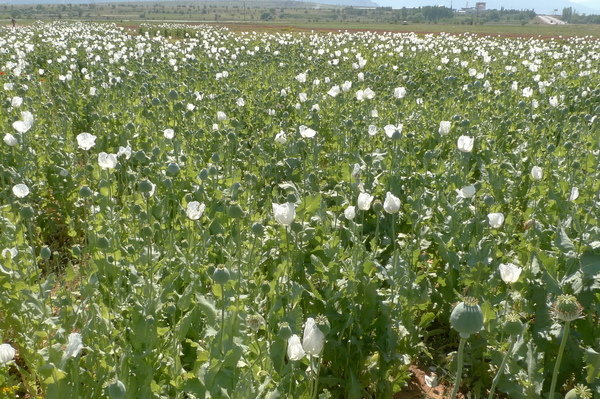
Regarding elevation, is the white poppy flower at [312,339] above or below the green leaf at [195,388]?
above

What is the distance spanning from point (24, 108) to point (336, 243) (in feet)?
20.9

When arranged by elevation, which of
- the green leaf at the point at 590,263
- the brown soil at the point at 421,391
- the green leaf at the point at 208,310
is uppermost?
the green leaf at the point at 590,263

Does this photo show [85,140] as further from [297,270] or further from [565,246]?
[565,246]

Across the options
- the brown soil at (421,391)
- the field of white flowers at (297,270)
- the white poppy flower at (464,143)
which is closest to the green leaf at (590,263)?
the field of white flowers at (297,270)

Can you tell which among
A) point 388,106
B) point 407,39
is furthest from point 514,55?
point 388,106

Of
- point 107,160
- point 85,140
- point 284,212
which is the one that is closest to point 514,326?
point 284,212

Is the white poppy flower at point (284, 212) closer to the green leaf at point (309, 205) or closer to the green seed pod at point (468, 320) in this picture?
the green leaf at point (309, 205)

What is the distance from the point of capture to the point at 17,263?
3.40 m

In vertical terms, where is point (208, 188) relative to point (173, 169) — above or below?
below

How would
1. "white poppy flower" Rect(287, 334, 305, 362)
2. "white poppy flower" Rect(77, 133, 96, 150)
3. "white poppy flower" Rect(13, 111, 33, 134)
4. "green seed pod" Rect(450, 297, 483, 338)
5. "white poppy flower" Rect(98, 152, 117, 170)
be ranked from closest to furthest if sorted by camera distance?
"green seed pod" Rect(450, 297, 483, 338)
"white poppy flower" Rect(287, 334, 305, 362)
"white poppy flower" Rect(98, 152, 117, 170)
"white poppy flower" Rect(77, 133, 96, 150)
"white poppy flower" Rect(13, 111, 33, 134)

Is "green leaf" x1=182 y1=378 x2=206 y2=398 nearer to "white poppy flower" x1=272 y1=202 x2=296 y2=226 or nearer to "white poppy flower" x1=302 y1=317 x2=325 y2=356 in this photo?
"white poppy flower" x1=302 y1=317 x2=325 y2=356

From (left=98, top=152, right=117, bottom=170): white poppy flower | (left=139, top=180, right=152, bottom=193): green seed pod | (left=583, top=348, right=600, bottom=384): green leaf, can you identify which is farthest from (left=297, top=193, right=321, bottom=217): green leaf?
(left=583, top=348, right=600, bottom=384): green leaf

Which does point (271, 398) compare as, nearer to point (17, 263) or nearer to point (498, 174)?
point (17, 263)

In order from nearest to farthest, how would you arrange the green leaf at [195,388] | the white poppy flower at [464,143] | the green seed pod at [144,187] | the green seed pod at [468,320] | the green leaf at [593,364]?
the green seed pod at [468,320] → the green leaf at [195,388] → the green leaf at [593,364] → the green seed pod at [144,187] → the white poppy flower at [464,143]
